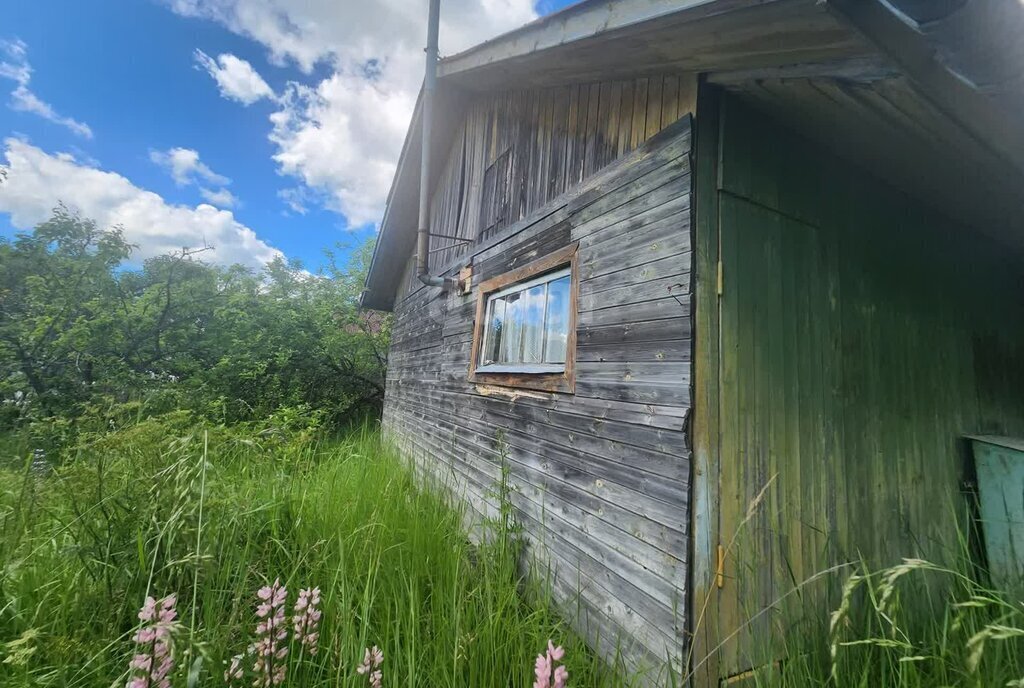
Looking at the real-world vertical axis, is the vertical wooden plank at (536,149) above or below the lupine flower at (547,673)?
above

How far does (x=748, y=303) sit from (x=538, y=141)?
245 cm

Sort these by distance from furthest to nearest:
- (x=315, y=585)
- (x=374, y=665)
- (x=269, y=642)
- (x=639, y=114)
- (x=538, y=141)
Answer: (x=538, y=141) < (x=639, y=114) < (x=315, y=585) < (x=374, y=665) < (x=269, y=642)

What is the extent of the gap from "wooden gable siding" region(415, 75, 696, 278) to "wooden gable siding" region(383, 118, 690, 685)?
0.62 ft

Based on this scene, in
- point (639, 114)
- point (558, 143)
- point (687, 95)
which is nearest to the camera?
point (687, 95)

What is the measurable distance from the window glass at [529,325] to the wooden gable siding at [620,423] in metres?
0.25

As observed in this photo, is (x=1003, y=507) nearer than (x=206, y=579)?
No

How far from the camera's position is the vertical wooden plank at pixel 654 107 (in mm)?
2385

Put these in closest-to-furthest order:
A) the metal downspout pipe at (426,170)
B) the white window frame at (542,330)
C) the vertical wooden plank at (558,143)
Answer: the white window frame at (542,330) → the vertical wooden plank at (558,143) → the metal downspout pipe at (426,170)

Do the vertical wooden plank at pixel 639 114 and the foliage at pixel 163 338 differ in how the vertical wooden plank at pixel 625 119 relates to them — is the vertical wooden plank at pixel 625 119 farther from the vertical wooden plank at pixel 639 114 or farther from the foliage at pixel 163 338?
the foliage at pixel 163 338

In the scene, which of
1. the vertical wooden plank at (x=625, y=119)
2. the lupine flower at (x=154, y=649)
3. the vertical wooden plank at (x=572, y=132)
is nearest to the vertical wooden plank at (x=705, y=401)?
the vertical wooden plank at (x=625, y=119)

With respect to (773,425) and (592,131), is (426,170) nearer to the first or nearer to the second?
(592,131)

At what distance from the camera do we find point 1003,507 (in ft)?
8.99

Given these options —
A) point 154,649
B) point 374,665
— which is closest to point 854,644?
point 374,665

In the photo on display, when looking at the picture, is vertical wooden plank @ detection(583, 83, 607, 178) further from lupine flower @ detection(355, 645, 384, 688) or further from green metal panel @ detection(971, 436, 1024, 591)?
green metal panel @ detection(971, 436, 1024, 591)
